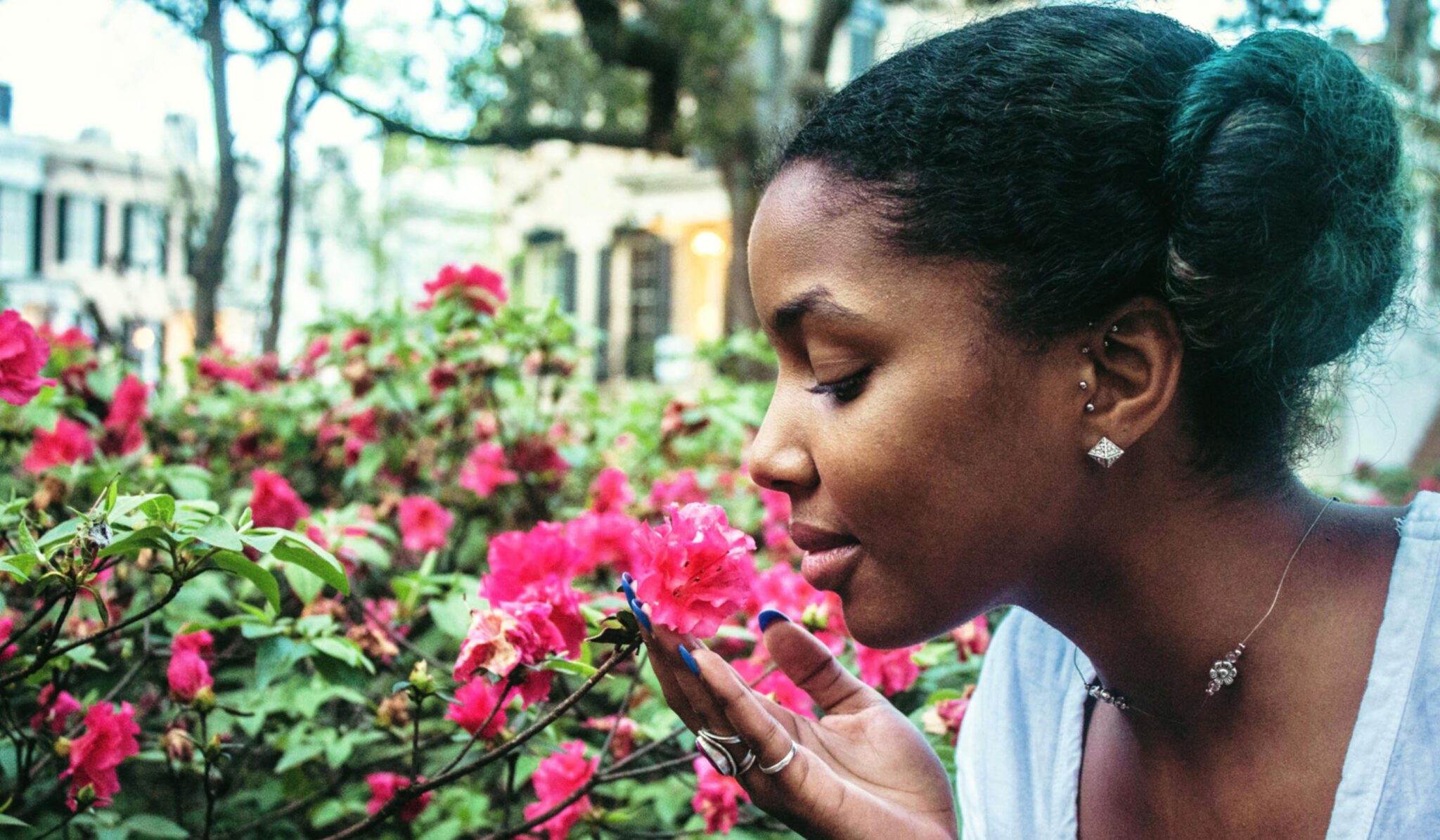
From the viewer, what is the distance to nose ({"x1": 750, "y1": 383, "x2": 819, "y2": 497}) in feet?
4.16

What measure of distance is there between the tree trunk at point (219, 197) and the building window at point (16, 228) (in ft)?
69.0

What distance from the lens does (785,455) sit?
4.17 feet

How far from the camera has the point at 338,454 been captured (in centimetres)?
339

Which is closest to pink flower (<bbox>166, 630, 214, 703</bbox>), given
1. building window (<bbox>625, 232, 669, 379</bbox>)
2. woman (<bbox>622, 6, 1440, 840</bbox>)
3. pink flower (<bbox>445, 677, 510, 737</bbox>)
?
pink flower (<bbox>445, 677, 510, 737</bbox>)

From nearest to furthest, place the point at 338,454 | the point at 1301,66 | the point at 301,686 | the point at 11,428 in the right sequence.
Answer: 1. the point at 1301,66
2. the point at 301,686
3. the point at 11,428
4. the point at 338,454

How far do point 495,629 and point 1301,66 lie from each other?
1079 mm

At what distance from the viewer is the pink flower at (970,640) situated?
193cm

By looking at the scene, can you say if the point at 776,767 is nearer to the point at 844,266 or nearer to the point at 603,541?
the point at 844,266

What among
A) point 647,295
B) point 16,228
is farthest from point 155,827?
point 16,228

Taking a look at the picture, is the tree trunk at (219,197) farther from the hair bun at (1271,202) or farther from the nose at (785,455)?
the hair bun at (1271,202)

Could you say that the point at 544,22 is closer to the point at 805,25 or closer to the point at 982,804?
the point at 805,25

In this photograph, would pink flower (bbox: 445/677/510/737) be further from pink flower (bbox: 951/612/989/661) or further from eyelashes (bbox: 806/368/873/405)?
pink flower (bbox: 951/612/989/661)

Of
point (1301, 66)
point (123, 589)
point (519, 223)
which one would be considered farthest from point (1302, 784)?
point (519, 223)

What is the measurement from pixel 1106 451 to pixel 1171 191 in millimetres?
291
